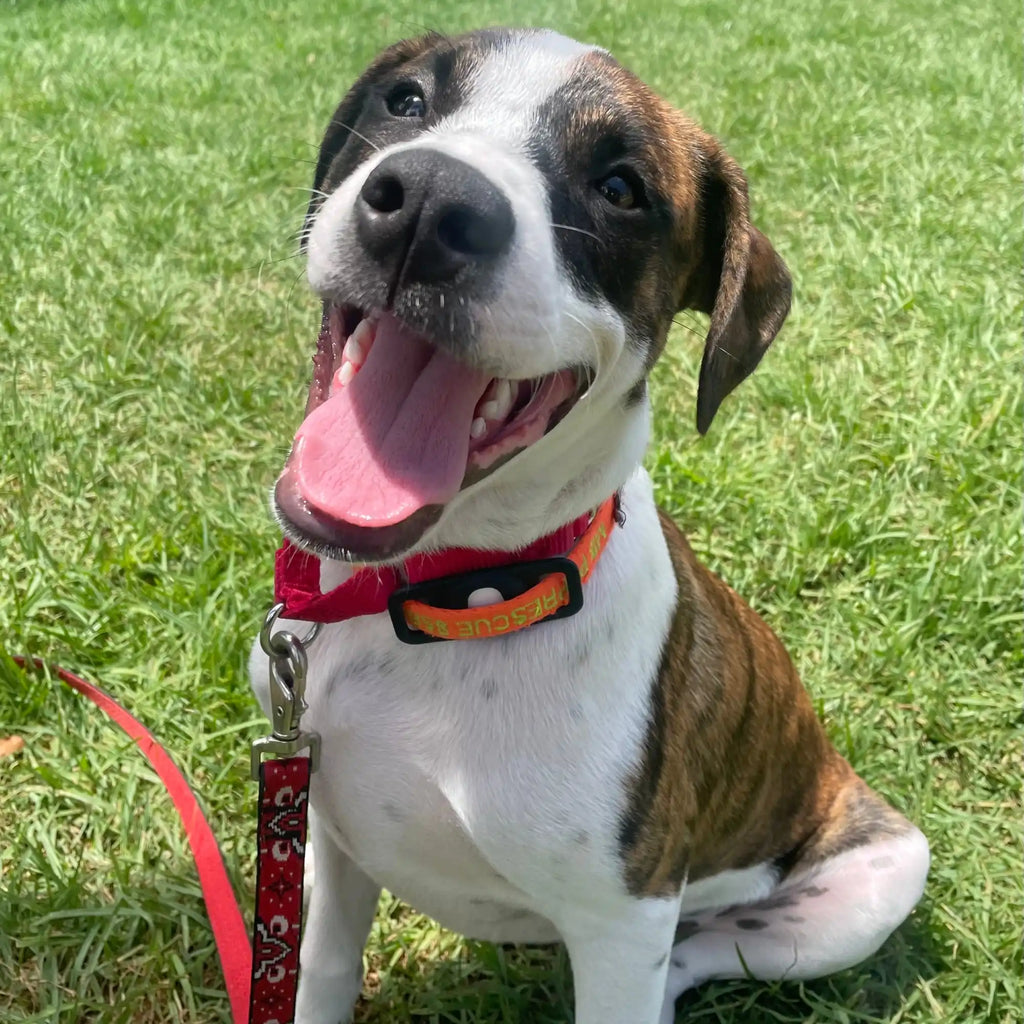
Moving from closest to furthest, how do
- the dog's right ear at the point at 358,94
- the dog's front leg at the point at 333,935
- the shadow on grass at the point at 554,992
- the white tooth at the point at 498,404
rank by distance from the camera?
the white tooth at the point at 498,404
the dog's right ear at the point at 358,94
the dog's front leg at the point at 333,935
the shadow on grass at the point at 554,992

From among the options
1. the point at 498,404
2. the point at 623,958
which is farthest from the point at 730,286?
the point at 623,958

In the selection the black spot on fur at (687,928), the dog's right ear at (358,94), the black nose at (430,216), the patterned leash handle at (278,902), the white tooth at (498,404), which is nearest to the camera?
the black nose at (430,216)

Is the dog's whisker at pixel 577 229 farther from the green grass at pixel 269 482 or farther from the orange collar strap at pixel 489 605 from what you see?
the green grass at pixel 269 482

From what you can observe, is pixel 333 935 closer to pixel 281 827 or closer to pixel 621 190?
pixel 281 827

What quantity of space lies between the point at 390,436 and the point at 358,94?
0.93 m

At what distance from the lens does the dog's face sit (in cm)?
162

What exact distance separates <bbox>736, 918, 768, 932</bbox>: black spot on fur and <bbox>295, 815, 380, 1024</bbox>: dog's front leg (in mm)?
951

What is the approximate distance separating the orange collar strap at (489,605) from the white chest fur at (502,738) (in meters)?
0.05

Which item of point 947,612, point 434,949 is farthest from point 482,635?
point 947,612

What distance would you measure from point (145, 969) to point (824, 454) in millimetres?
3258

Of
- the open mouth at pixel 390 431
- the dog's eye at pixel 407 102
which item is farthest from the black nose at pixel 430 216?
the dog's eye at pixel 407 102

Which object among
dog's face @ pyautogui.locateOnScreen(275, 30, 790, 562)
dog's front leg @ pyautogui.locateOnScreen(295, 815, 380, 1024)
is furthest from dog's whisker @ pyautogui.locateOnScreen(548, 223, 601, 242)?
dog's front leg @ pyautogui.locateOnScreen(295, 815, 380, 1024)

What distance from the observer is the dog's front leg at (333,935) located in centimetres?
237

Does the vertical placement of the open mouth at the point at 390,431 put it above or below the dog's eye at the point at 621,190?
below
